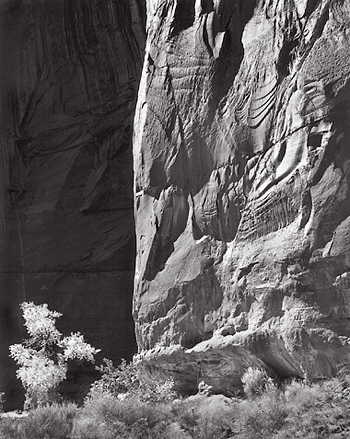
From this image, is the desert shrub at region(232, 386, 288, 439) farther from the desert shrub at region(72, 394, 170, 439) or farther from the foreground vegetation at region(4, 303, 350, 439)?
the desert shrub at region(72, 394, 170, 439)

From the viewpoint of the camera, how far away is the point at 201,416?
47.7 feet

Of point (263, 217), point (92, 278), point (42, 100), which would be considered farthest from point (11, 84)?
point (263, 217)

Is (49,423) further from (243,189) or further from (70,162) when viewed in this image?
(70,162)

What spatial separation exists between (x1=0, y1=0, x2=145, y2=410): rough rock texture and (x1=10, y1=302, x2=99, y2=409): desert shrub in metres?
2.74

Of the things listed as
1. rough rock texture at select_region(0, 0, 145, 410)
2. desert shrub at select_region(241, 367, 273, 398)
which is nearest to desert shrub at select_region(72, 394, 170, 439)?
desert shrub at select_region(241, 367, 273, 398)

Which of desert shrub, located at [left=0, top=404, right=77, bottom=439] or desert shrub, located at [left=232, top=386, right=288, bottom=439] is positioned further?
desert shrub, located at [left=0, top=404, right=77, bottom=439]

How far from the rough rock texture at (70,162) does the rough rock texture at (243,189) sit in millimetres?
5368

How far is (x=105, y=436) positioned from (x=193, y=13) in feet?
23.8

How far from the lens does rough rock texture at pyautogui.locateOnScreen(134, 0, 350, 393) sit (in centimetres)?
1372

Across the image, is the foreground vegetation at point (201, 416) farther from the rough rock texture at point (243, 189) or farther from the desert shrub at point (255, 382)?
the rough rock texture at point (243, 189)

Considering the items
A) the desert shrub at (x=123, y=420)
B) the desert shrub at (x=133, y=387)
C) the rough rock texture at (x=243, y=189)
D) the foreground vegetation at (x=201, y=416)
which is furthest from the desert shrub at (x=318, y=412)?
the desert shrub at (x=133, y=387)

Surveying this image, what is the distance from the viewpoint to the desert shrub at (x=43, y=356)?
18125 millimetres

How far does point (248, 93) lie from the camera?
15.4 m

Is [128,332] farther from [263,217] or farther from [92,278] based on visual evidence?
[263,217]
